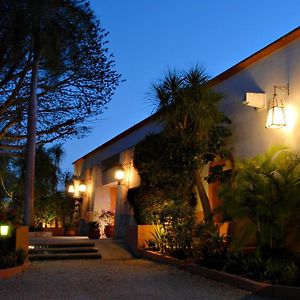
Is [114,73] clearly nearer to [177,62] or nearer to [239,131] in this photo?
[177,62]

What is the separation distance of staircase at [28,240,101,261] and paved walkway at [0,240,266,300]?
2.65 feet

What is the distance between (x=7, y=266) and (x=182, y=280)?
3.19 m

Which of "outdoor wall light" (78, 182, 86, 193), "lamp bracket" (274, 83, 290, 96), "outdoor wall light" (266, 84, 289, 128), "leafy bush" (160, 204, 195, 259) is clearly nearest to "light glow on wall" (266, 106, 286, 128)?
"outdoor wall light" (266, 84, 289, 128)

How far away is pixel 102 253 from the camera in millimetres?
11422

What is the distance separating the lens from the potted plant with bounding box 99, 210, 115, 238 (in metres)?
16.9

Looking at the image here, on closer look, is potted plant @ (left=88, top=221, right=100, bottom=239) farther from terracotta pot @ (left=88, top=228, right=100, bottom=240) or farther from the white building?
the white building

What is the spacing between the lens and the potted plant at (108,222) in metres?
16.9

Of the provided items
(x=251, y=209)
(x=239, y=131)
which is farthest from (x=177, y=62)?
(x=251, y=209)

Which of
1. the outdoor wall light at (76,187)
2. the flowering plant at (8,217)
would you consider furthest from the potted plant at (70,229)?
the flowering plant at (8,217)

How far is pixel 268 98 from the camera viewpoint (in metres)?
9.72

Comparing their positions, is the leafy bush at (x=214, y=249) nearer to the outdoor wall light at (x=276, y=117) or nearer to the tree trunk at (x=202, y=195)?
the tree trunk at (x=202, y=195)

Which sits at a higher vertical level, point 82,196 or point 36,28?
point 36,28

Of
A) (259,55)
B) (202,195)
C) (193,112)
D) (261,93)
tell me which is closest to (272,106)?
(261,93)

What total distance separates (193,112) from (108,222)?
9010 mm
